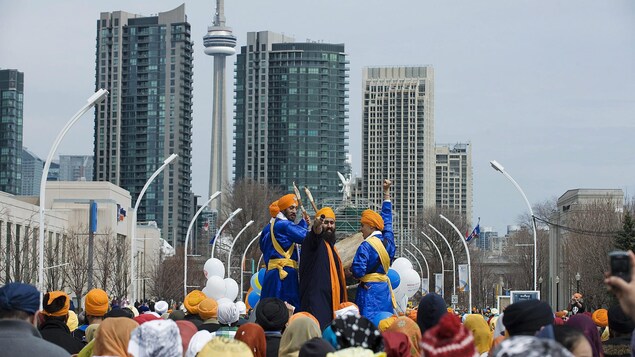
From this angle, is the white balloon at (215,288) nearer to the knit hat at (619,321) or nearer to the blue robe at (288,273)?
the blue robe at (288,273)

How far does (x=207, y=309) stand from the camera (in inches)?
581

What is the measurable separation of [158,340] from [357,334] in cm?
106

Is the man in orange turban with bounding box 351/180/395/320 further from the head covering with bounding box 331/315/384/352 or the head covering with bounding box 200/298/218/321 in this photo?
the head covering with bounding box 331/315/384/352

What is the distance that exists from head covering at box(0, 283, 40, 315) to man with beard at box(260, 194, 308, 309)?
8.99 metres

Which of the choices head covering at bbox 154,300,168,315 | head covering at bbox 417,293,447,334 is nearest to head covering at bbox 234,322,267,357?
head covering at bbox 417,293,447,334

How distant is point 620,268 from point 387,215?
12.0m

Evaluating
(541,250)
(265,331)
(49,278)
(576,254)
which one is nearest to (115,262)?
(49,278)

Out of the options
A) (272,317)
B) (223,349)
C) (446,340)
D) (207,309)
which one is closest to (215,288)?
(207,309)

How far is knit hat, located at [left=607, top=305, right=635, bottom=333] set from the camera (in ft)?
36.1

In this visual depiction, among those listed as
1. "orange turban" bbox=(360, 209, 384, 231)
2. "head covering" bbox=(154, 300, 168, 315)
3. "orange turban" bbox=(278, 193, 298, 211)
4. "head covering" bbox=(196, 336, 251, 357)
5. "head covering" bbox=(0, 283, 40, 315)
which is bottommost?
"head covering" bbox=(154, 300, 168, 315)

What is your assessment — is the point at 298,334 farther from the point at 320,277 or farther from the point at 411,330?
the point at 320,277

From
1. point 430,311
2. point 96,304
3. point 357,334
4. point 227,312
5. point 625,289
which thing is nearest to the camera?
point 625,289

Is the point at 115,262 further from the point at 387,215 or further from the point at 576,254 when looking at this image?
the point at 387,215

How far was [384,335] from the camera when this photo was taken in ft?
25.6
